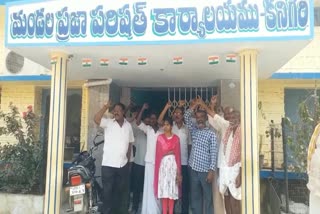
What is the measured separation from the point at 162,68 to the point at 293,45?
1.97 metres

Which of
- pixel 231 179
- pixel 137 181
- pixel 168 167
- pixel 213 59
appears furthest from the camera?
pixel 137 181

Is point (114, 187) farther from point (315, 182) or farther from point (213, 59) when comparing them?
point (315, 182)

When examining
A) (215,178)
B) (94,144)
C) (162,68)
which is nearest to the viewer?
(215,178)

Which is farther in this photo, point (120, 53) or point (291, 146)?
point (291, 146)

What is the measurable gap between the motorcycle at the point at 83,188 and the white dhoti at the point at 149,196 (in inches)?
28.3

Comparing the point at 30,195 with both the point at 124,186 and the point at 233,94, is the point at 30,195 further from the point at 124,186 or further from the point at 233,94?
the point at 233,94

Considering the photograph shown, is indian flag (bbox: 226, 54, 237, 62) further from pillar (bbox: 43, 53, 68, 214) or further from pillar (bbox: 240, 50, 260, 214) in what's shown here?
pillar (bbox: 43, 53, 68, 214)

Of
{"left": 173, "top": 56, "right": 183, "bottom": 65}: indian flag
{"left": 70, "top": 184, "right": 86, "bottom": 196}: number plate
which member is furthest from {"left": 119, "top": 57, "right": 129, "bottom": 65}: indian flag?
{"left": 70, "top": 184, "right": 86, "bottom": 196}: number plate

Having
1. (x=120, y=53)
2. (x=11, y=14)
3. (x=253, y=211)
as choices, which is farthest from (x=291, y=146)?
(x=11, y=14)

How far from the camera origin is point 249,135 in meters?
4.07

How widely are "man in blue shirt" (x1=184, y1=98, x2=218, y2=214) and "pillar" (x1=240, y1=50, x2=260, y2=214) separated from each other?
0.72 meters

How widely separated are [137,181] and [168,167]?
98 cm

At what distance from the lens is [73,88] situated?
26.0 ft

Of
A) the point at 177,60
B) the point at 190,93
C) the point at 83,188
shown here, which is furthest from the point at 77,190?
the point at 190,93
